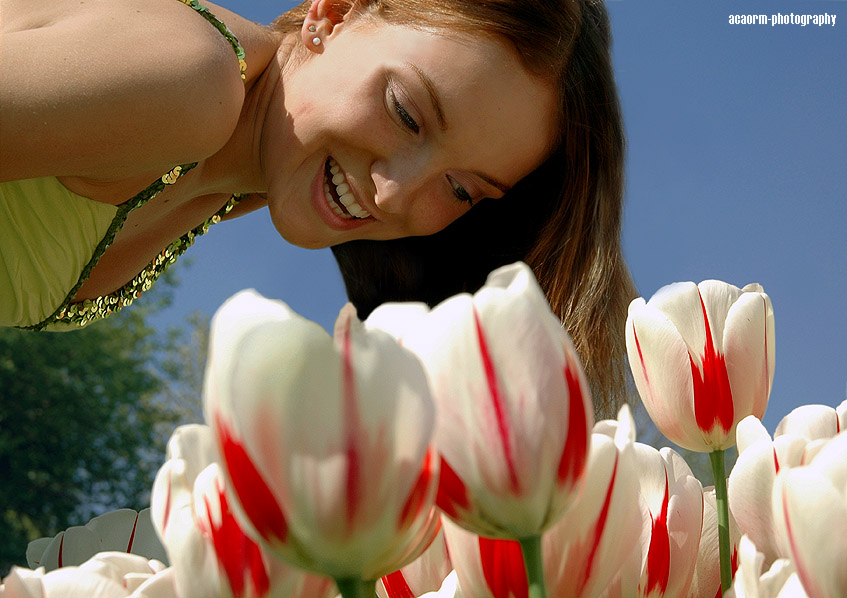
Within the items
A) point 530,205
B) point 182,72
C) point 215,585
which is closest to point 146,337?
point 530,205

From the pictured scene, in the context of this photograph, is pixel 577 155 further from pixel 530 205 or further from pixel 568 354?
pixel 568 354

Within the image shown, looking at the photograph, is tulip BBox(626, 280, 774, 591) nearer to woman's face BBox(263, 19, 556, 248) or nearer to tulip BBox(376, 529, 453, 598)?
tulip BBox(376, 529, 453, 598)

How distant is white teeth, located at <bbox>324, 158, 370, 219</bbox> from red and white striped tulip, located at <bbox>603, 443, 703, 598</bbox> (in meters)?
0.95

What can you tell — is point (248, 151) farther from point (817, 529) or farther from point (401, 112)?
point (817, 529)

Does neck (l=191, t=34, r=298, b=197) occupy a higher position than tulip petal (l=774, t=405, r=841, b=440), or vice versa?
tulip petal (l=774, t=405, r=841, b=440)

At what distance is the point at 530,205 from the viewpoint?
152cm

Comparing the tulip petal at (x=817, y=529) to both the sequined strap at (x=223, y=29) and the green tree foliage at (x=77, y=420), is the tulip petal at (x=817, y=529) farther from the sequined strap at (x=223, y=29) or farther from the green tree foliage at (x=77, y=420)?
the green tree foliage at (x=77, y=420)

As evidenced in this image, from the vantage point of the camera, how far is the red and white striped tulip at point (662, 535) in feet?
0.73

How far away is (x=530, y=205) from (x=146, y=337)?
8458mm

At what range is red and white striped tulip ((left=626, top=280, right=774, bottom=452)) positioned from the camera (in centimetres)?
30

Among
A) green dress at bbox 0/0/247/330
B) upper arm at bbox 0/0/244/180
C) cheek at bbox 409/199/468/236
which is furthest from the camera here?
cheek at bbox 409/199/468/236

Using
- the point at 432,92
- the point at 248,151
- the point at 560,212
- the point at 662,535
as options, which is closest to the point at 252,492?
the point at 662,535

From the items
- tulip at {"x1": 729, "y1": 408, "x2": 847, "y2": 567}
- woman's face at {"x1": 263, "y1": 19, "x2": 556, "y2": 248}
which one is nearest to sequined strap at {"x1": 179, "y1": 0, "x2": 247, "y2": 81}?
woman's face at {"x1": 263, "y1": 19, "x2": 556, "y2": 248}

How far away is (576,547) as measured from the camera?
0.63ft
